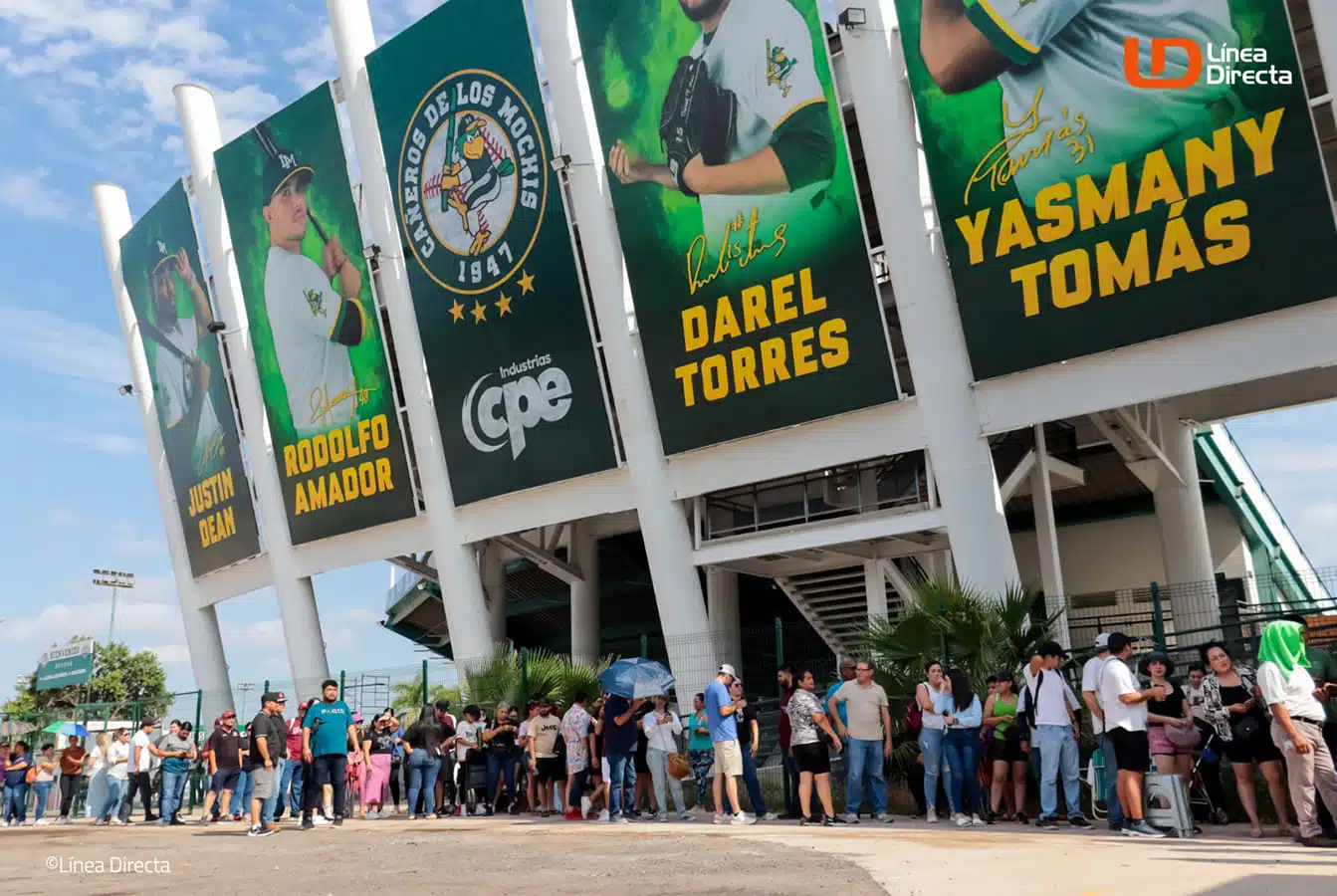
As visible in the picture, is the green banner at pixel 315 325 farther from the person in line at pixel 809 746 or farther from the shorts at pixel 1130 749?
the shorts at pixel 1130 749

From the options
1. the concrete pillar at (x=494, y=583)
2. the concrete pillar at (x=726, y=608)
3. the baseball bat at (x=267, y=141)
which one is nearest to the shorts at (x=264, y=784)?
the concrete pillar at (x=726, y=608)

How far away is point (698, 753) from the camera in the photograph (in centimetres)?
1691

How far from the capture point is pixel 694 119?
23.7 meters

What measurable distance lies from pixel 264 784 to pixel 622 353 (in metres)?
11.4

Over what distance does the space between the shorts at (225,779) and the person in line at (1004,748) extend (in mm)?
10494

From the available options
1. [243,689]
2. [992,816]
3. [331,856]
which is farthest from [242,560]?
[992,816]

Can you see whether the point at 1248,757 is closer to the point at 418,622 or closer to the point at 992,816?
the point at 992,816

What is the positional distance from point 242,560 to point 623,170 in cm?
1772

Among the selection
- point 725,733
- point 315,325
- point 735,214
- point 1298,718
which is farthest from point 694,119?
point 1298,718

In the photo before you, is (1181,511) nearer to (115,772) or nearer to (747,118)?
(747,118)

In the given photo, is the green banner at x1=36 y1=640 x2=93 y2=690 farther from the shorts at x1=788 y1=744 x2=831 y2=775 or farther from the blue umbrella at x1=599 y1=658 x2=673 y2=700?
the shorts at x1=788 y1=744 x2=831 y2=775

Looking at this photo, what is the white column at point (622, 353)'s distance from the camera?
82.1 feet

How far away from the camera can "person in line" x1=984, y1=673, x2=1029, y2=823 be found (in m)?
13.5

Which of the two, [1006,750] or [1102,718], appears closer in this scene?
[1102,718]
